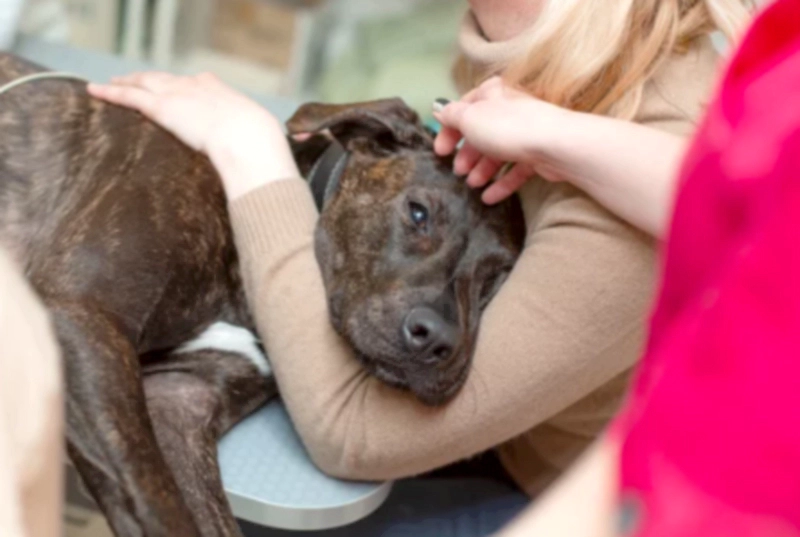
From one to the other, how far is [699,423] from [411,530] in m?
1.31

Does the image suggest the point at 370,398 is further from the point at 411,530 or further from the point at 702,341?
the point at 702,341

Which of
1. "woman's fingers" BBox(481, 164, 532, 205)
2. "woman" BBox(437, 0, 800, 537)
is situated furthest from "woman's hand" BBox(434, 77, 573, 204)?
"woman" BBox(437, 0, 800, 537)

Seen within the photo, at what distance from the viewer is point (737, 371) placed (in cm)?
47

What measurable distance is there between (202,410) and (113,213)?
1.14 feet

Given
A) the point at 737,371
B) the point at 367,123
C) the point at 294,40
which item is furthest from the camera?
the point at 294,40

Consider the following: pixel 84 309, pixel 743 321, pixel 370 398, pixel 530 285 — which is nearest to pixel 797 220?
pixel 743 321

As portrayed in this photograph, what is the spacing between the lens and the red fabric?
458 mm

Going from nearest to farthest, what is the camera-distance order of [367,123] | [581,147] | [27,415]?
1. [27,415]
2. [581,147]
3. [367,123]

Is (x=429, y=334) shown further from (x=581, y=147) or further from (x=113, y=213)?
(x=113, y=213)

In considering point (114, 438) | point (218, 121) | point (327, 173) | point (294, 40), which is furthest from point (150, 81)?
point (294, 40)

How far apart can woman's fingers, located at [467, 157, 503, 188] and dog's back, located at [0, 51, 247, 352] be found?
1.36ft

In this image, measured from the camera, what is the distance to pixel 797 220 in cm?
47

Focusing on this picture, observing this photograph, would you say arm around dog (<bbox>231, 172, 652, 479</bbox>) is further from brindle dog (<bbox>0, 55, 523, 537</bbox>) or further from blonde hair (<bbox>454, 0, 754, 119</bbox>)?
blonde hair (<bbox>454, 0, 754, 119</bbox>)

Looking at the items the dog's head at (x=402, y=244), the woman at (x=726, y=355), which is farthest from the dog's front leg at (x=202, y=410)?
the woman at (x=726, y=355)
